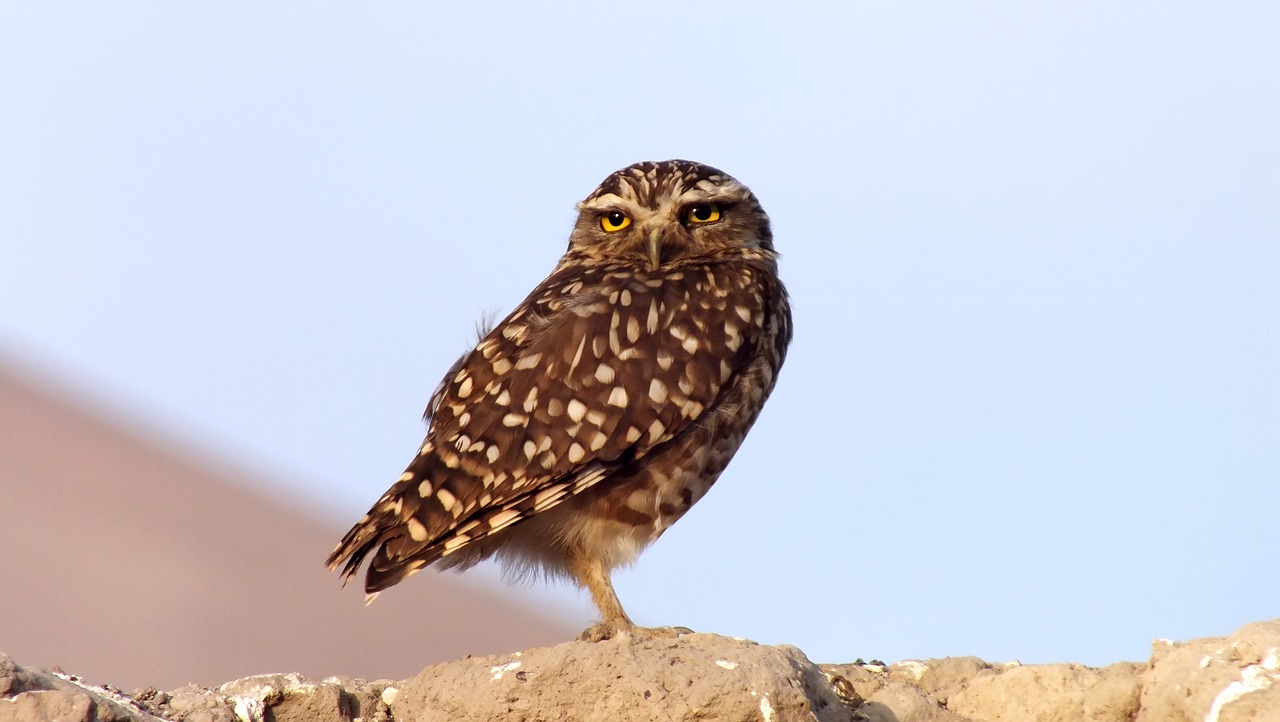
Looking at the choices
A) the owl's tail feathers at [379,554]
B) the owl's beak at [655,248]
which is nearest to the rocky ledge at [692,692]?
the owl's tail feathers at [379,554]

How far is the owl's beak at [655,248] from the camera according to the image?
228 inches

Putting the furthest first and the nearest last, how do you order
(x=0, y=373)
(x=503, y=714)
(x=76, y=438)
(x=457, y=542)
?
(x=0, y=373) < (x=76, y=438) < (x=457, y=542) < (x=503, y=714)

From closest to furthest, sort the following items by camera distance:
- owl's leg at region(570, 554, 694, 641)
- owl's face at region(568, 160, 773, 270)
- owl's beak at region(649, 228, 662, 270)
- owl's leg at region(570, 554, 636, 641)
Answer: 1. owl's leg at region(570, 554, 694, 641)
2. owl's leg at region(570, 554, 636, 641)
3. owl's beak at region(649, 228, 662, 270)
4. owl's face at region(568, 160, 773, 270)

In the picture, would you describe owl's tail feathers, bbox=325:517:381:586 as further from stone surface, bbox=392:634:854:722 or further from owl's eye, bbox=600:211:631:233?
owl's eye, bbox=600:211:631:233

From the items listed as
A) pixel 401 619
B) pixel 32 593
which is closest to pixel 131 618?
pixel 32 593

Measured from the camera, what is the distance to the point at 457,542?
4898 mm

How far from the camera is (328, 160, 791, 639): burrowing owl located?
4.95m

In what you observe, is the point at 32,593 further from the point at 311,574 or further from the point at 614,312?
the point at 614,312

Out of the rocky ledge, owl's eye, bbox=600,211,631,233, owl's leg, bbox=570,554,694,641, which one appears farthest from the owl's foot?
owl's eye, bbox=600,211,631,233

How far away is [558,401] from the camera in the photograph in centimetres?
510

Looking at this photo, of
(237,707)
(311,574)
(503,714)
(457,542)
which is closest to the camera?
(503,714)

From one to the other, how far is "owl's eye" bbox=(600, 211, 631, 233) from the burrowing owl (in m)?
0.26

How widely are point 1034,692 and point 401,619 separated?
908 inches

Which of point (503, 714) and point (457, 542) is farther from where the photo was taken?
point (457, 542)
